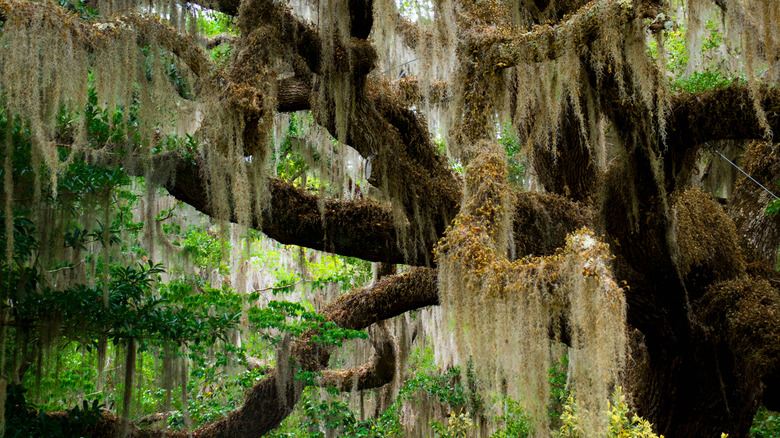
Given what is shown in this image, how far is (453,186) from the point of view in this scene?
6496 mm

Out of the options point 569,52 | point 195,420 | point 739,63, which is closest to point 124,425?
point 195,420

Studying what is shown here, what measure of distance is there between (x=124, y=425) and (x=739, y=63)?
717cm

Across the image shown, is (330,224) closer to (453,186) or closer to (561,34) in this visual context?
(453,186)

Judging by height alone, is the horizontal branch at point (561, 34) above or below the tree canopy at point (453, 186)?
above

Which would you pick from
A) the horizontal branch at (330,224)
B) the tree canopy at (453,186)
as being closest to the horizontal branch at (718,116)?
the tree canopy at (453,186)

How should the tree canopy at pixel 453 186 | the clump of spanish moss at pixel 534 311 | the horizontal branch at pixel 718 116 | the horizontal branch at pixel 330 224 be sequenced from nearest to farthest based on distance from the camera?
the clump of spanish moss at pixel 534 311 → the tree canopy at pixel 453 186 → the horizontal branch at pixel 718 116 → the horizontal branch at pixel 330 224

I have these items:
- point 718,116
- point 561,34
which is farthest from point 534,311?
point 718,116

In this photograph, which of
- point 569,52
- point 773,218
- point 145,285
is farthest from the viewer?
point 773,218

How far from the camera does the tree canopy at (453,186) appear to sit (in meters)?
4.59

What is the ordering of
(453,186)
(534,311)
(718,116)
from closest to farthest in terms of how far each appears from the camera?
(534,311) → (718,116) → (453,186)

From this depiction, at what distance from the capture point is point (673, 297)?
648cm

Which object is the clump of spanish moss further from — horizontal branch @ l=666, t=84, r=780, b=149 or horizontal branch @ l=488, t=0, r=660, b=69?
horizontal branch @ l=666, t=84, r=780, b=149

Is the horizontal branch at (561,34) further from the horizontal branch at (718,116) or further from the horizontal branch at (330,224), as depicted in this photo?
the horizontal branch at (330,224)

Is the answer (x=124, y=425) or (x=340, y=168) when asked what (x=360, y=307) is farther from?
(x=124, y=425)
